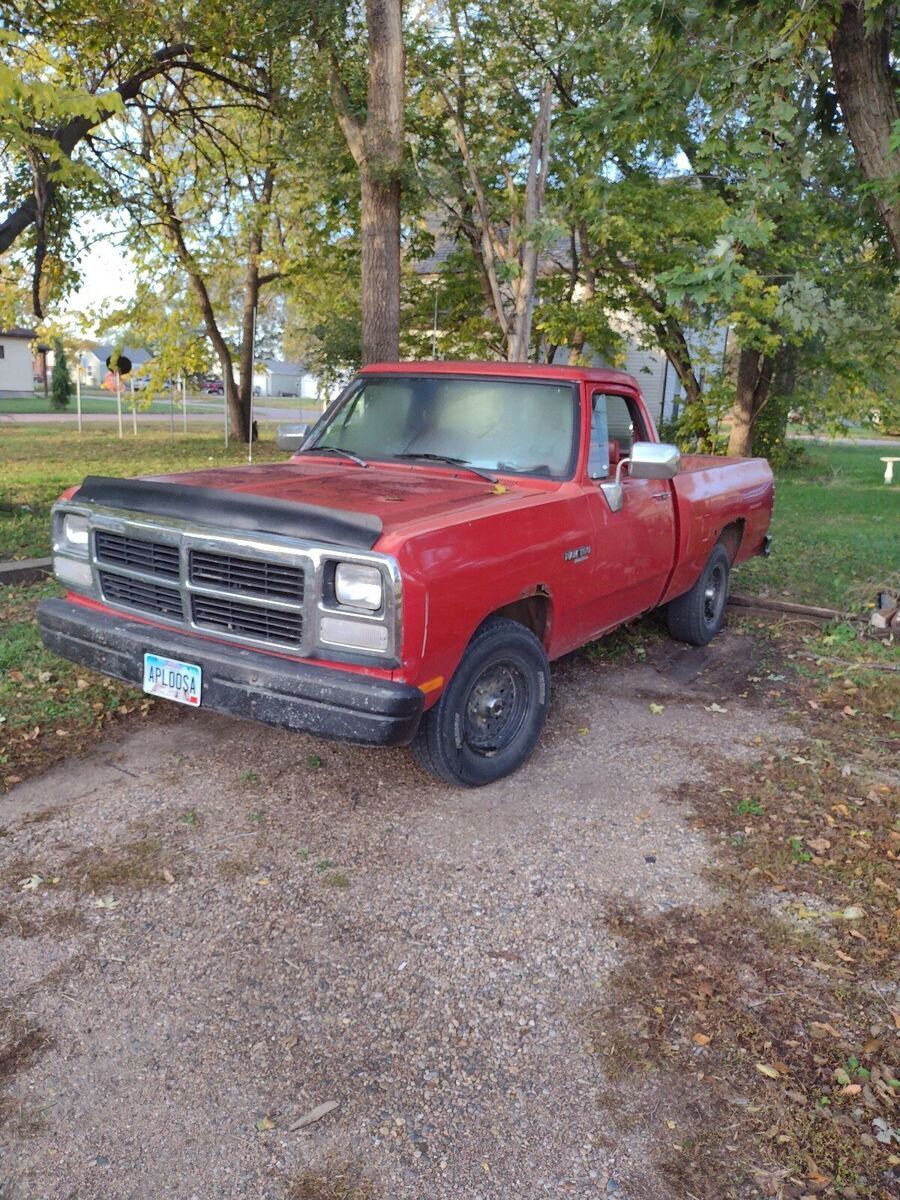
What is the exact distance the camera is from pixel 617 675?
619 cm

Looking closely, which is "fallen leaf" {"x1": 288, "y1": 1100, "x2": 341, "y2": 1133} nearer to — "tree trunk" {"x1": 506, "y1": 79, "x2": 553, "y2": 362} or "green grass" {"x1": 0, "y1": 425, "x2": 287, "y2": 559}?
"green grass" {"x1": 0, "y1": 425, "x2": 287, "y2": 559}

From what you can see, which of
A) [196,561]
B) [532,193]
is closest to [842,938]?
[196,561]

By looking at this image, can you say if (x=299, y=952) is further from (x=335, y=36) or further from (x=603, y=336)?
(x=603, y=336)

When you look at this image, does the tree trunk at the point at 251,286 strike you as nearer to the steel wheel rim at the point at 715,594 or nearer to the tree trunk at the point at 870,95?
the steel wheel rim at the point at 715,594

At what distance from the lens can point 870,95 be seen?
18.6ft

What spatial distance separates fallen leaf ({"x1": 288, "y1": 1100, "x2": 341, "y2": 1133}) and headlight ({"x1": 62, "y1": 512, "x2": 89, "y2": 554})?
2829 millimetres

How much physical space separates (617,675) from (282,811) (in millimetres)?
2798

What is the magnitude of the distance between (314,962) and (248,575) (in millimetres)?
1498

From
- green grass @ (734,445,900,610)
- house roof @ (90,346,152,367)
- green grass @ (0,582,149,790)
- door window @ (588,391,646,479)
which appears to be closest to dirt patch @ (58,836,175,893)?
green grass @ (0,582,149,790)

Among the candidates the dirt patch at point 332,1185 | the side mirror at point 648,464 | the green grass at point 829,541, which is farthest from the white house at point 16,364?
the dirt patch at point 332,1185

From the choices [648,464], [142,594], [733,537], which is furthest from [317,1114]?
[733,537]

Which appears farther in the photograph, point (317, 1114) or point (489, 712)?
point (489, 712)

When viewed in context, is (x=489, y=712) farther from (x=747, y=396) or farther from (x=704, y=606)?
(x=747, y=396)

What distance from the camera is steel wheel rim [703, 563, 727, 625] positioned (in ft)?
22.9
